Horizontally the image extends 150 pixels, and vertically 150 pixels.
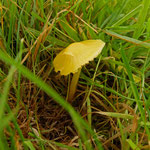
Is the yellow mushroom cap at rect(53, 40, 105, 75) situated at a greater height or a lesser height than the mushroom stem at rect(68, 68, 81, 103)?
greater

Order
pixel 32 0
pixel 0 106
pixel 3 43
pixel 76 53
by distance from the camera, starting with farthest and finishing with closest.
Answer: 1. pixel 32 0
2. pixel 3 43
3. pixel 76 53
4. pixel 0 106

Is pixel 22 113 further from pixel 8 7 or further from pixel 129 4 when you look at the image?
pixel 129 4

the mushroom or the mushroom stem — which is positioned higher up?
the mushroom

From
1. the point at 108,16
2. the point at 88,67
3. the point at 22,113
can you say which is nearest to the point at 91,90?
the point at 88,67

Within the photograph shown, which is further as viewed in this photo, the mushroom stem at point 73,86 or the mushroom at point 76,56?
the mushroom stem at point 73,86

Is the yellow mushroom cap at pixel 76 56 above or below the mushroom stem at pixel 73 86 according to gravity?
above

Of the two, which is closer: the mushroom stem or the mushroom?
the mushroom

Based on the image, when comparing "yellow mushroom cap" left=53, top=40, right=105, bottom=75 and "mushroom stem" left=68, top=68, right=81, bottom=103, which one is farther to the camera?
"mushroom stem" left=68, top=68, right=81, bottom=103

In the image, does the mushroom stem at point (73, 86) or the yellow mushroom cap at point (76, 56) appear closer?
the yellow mushroom cap at point (76, 56)
